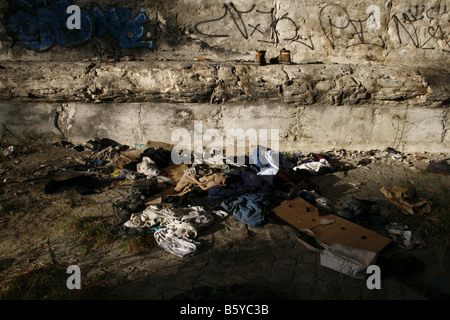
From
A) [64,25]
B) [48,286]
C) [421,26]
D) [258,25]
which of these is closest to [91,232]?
[48,286]

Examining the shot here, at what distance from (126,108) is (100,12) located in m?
2.13

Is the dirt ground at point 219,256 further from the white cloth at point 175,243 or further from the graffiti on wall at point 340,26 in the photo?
the graffiti on wall at point 340,26

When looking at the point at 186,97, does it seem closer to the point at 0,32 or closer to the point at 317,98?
the point at 317,98

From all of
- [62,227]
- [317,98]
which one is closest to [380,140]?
[317,98]

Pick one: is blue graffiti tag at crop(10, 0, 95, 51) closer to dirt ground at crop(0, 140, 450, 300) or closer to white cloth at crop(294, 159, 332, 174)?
dirt ground at crop(0, 140, 450, 300)

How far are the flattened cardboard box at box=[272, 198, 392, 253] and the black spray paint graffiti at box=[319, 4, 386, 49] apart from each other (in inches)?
153

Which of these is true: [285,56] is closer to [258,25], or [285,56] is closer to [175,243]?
[258,25]

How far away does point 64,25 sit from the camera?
579cm

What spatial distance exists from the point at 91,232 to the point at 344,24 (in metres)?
5.74

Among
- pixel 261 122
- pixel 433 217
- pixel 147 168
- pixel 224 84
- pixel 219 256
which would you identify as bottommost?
pixel 219 256

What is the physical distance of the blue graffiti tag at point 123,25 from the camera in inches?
224

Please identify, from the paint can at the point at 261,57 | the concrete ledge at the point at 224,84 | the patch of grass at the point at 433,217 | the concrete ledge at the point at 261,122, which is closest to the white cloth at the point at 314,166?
the concrete ledge at the point at 261,122

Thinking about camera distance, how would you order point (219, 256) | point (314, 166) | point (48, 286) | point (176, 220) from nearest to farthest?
point (48, 286) → point (219, 256) → point (176, 220) → point (314, 166)

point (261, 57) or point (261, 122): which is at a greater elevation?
point (261, 57)
